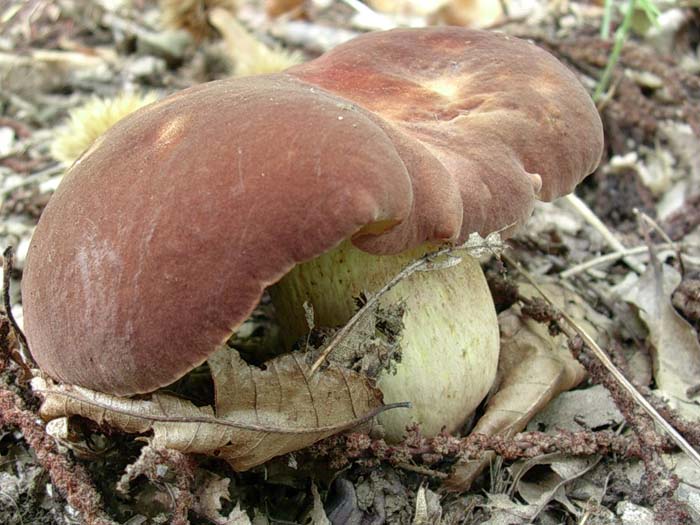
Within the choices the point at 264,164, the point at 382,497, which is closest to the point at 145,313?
the point at 264,164

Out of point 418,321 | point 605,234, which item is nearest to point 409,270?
point 418,321

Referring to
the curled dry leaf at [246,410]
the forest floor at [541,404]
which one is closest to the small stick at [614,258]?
the forest floor at [541,404]

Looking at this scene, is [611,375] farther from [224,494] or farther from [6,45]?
[6,45]

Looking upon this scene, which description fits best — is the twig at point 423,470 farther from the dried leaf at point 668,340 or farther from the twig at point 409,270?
the dried leaf at point 668,340

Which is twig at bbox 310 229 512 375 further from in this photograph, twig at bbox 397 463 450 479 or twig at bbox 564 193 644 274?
twig at bbox 564 193 644 274

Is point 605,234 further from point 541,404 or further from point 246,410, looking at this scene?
point 246,410

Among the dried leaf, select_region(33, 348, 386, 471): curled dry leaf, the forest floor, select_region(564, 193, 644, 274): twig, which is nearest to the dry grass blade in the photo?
the forest floor
